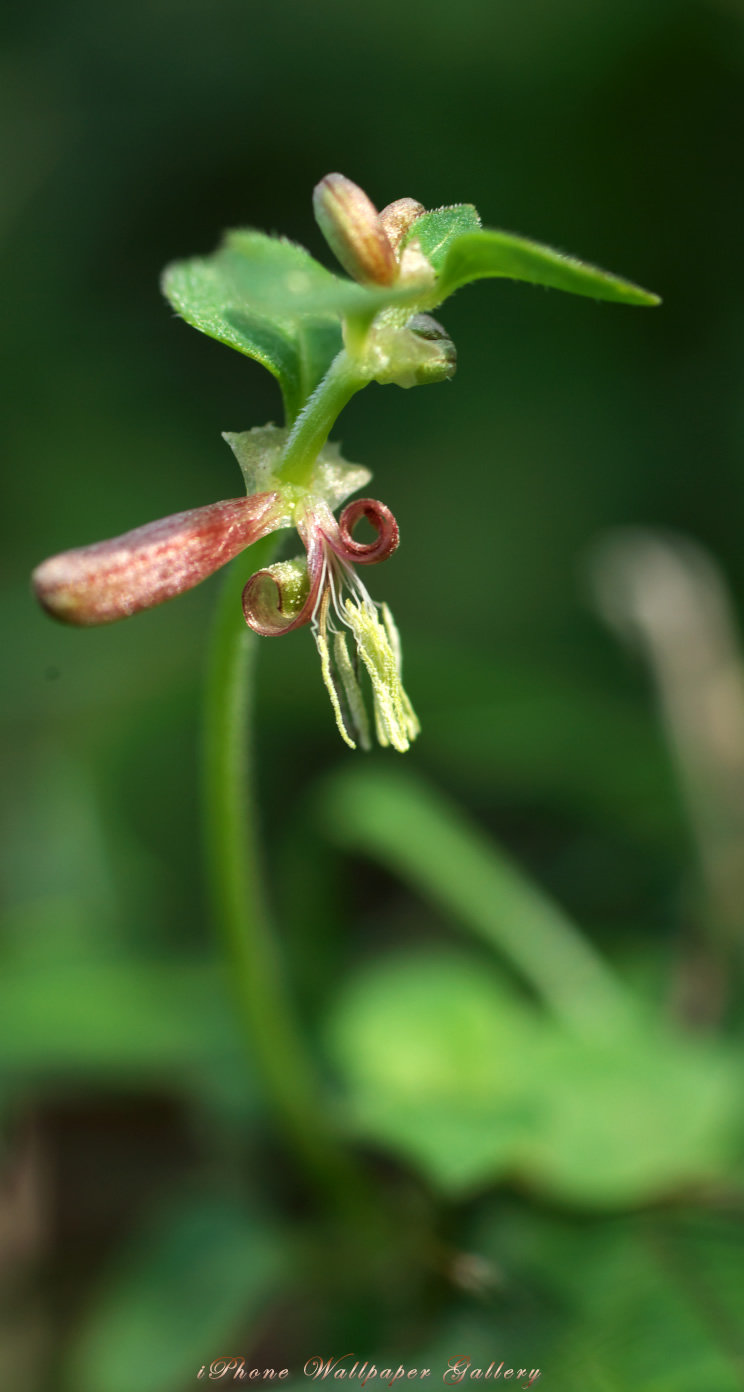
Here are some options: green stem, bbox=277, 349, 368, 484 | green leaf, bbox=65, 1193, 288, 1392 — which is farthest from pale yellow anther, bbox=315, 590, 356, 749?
green leaf, bbox=65, 1193, 288, 1392

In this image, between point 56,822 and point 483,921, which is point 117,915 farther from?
point 483,921

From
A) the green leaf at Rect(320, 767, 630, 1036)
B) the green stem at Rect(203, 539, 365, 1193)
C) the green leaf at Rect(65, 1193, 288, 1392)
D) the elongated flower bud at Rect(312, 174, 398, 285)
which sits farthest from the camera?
the green leaf at Rect(320, 767, 630, 1036)

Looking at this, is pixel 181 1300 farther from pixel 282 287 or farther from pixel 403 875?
pixel 282 287

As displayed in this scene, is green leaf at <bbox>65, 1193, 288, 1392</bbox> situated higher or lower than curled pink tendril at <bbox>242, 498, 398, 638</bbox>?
lower

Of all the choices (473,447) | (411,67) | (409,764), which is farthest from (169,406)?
(409,764)

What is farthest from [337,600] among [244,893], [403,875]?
[403,875]

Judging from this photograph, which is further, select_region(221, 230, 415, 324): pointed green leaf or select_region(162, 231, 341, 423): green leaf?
select_region(162, 231, 341, 423): green leaf

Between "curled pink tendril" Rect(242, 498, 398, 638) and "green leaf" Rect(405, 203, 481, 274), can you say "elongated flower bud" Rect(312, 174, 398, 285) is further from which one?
"curled pink tendril" Rect(242, 498, 398, 638)
